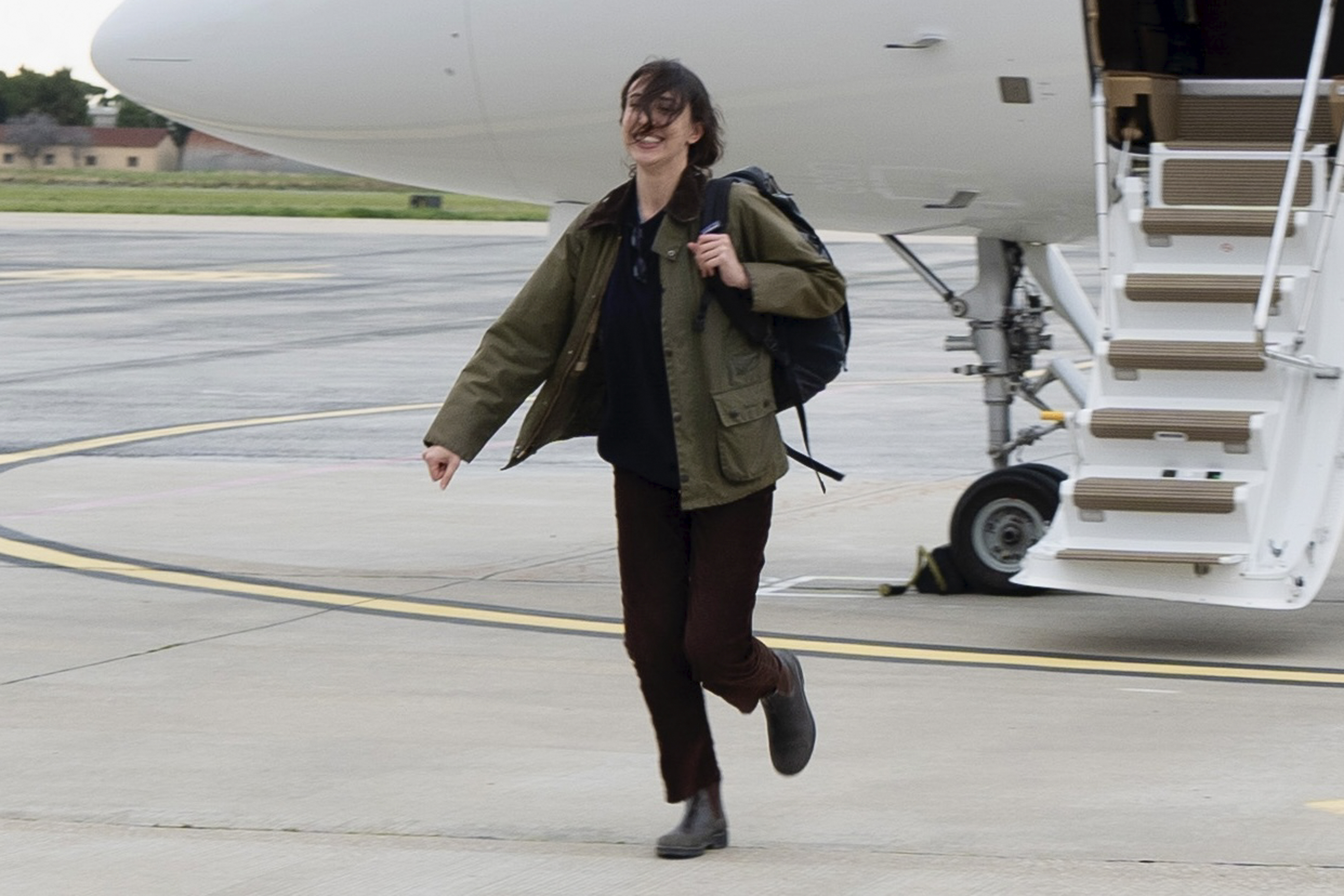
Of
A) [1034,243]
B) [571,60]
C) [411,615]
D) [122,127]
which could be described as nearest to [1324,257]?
[1034,243]

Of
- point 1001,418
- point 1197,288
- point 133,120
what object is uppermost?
point 1197,288

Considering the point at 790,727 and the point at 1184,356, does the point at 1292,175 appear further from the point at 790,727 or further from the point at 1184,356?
the point at 790,727

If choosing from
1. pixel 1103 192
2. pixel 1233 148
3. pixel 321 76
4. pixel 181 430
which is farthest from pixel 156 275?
pixel 1103 192

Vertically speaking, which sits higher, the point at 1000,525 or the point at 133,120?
the point at 1000,525

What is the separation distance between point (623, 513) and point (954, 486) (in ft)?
24.3

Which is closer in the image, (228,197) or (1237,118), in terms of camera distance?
(1237,118)

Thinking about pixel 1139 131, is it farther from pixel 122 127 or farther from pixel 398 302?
pixel 122 127

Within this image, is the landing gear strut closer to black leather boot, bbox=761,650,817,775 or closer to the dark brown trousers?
black leather boot, bbox=761,650,817,775

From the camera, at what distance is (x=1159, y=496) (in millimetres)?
7625

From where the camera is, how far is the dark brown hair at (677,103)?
493cm

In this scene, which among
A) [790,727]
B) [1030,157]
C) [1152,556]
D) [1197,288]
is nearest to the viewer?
[790,727]

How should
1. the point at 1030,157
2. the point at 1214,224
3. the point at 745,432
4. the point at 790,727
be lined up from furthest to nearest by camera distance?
1. the point at 1030,157
2. the point at 1214,224
3. the point at 790,727
4. the point at 745,432

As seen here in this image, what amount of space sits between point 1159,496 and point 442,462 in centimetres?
334

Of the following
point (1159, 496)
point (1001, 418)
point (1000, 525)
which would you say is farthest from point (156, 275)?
point (1159, 496)
